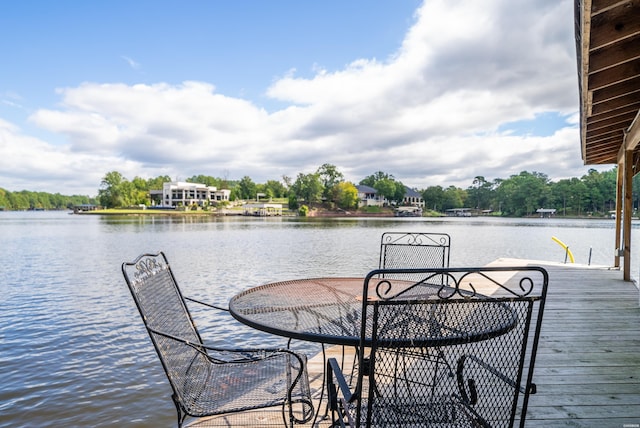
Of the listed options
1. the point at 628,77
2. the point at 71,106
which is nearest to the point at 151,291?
the point at 628,77

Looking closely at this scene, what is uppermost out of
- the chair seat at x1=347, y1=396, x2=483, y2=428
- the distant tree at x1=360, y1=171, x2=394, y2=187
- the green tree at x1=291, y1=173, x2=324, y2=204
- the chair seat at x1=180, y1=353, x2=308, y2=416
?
the distant tree at x1=360, y1=171, x2=394, y2=187

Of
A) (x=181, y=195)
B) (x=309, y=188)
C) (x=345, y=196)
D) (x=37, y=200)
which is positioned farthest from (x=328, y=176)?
(x=37, y=200)

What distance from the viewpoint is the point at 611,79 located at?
347 centimetres

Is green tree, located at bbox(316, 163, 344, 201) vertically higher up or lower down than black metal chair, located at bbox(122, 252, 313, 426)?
higher up

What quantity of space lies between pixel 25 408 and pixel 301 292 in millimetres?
3063

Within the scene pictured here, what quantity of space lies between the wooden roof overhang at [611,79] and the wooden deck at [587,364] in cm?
211

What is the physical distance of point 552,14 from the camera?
8.16 m

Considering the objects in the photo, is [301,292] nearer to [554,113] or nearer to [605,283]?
[605,283]

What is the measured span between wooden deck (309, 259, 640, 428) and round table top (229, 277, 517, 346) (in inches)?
24.3

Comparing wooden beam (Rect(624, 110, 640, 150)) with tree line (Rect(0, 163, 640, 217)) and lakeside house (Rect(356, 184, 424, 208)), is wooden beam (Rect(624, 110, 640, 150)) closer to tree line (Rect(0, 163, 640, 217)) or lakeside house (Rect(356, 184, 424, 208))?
tree line (Rect(0, 163, 640, 217))

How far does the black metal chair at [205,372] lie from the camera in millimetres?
1711

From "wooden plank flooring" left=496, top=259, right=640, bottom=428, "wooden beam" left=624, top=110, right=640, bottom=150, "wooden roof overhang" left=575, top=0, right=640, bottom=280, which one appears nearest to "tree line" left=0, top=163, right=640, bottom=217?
"wooden roof overhang" left=575, top=0, right=640, bottom=280

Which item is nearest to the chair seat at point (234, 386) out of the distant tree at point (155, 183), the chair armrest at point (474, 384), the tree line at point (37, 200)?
the chair armrest at point (474, 384)

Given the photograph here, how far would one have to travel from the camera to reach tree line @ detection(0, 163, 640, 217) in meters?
63.5
